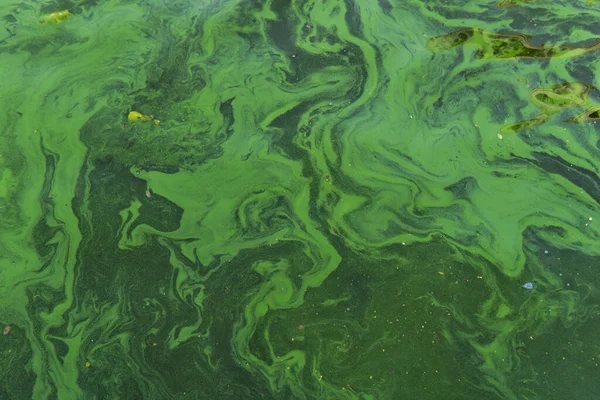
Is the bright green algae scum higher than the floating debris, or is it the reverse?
the floating debris

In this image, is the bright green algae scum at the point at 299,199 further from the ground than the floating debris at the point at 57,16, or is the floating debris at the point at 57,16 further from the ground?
the floating debris at the point at 57,16

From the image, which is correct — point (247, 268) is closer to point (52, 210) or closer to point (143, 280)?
point (143, 280)

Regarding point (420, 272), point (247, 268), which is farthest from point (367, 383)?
point (247, 268)

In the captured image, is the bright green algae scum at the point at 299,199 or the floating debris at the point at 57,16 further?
the floating debris at the point at 57,16

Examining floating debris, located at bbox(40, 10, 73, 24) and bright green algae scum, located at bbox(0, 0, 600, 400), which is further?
floating debris, located at bbox(40, 10, 73, 24)
